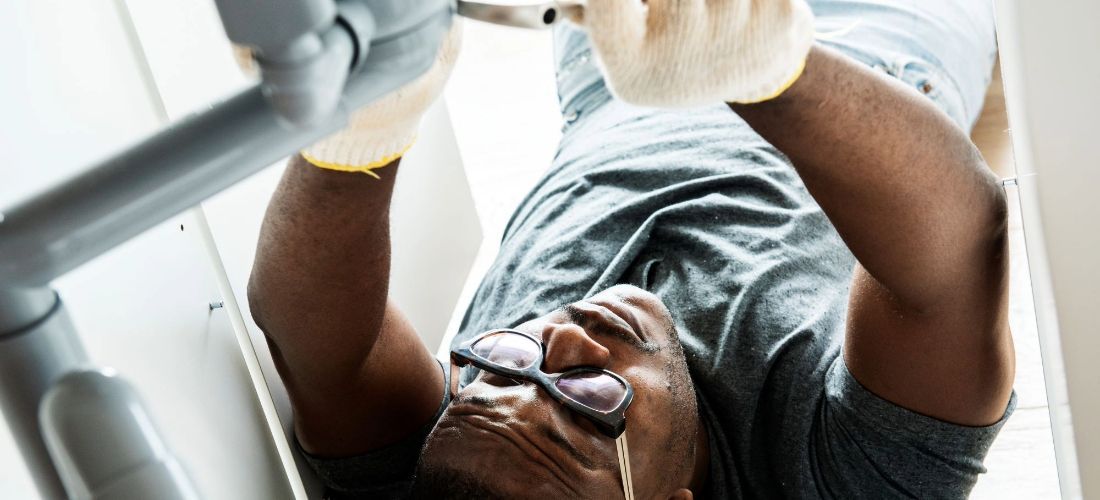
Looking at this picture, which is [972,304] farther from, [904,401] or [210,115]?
[210,115]

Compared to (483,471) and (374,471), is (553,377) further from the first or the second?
(374,471)

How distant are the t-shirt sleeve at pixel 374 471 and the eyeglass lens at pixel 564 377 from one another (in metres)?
0.14

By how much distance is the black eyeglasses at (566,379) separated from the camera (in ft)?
2.93

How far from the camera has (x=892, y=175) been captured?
729mm

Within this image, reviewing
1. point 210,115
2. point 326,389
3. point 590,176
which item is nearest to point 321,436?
point 326,389

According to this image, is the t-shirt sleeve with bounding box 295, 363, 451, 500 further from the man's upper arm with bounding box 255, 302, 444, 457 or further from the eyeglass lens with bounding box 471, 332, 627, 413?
the eyeglass lens with bounding box 471, 332, 627, 413

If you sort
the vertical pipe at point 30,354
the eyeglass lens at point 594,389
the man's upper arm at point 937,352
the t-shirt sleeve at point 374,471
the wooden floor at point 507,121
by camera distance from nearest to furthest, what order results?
the vertical pipe at point 30,354, the man's upper arm at point 937,352, the eyeglass lens at point 594,389, the t-shirt sleeve at point 374,471, the wooden floor at point 507,121

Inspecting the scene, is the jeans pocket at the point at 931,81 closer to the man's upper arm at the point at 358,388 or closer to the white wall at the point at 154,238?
the man's upper arm at the point at 358,388

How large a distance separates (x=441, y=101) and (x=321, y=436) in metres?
0.70

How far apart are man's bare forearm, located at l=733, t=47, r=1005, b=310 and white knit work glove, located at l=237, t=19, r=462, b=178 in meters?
0.25

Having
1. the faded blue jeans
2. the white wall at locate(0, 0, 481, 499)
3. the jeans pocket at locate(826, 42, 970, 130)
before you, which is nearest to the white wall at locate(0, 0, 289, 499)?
the white wall at locate(0, 0, 481, 499)

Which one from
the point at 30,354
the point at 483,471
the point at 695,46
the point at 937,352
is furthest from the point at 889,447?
the point at 30,354

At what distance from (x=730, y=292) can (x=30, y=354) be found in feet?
2.73

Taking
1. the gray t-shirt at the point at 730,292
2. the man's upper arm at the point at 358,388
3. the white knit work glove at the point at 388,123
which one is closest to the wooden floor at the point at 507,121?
the gray t-shirt at the point at 730,292
